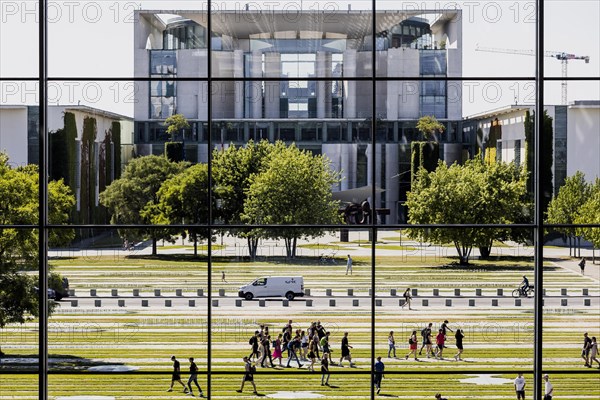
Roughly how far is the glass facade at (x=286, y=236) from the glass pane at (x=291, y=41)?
2.8 inches

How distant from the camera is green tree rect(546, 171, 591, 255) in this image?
26672 millimetres

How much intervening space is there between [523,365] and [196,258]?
412 inches

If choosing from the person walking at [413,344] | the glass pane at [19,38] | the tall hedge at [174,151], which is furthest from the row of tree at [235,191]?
the person walking at [413,344]

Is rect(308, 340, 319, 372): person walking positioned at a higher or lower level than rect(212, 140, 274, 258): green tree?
lower

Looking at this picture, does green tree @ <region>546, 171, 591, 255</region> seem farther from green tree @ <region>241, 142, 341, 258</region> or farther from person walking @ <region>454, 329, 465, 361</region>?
green tree @ <region>241, 142, 341, 258</region>

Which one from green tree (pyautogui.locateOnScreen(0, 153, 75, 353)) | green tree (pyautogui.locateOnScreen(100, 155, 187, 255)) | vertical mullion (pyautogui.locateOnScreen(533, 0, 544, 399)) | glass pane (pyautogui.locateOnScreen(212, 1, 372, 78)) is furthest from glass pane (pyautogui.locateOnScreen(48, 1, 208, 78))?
vertical mullion (pyautogui.locateOnScreen(533, 0, 544, 399))

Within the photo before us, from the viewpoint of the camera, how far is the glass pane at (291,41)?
26.2 m

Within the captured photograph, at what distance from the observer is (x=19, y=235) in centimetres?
2314

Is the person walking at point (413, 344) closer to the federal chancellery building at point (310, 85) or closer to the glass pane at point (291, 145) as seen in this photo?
the glass pane at point (291, 145)

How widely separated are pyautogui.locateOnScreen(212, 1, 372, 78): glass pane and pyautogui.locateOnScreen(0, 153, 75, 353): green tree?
549 cm

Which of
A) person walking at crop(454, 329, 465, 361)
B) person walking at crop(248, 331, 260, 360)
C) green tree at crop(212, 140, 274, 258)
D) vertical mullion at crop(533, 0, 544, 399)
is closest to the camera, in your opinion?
vertical mullion at crop(533, 0, 544, 399)

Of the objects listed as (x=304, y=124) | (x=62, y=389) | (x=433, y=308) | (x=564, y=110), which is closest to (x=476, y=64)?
(x=564, y=110)

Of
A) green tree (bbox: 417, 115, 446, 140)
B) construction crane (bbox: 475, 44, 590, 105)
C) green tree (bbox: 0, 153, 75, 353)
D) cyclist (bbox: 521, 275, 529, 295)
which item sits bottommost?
cyclist (bbox: 521, 275, 529, 295)

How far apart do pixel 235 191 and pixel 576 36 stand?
38.0ft
